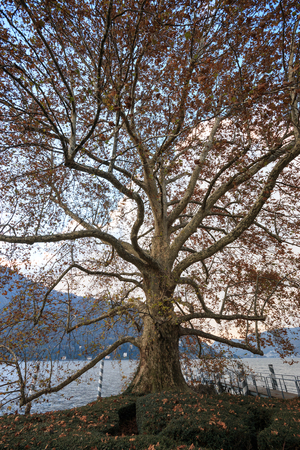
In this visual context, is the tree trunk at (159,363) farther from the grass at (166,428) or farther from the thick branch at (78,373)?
the grass at (166,428)

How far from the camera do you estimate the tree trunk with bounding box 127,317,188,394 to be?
261 inches

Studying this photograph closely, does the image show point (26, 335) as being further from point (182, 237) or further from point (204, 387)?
point (204, 387)

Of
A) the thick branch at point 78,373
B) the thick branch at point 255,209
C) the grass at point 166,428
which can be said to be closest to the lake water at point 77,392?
the thick branch at point 78,373

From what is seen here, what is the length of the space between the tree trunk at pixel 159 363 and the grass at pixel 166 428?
96cm

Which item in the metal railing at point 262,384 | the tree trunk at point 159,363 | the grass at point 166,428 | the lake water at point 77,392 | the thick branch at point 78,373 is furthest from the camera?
the metal railing at point 262,384

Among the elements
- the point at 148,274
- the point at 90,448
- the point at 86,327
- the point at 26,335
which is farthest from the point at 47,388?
the point at 148,274

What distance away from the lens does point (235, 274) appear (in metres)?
10.9

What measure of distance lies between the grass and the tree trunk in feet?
3.15

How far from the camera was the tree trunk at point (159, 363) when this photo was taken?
663 cm

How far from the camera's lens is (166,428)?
166 inches

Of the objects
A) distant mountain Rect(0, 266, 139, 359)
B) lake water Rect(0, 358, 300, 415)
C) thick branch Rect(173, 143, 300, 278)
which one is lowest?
lake water Rect(0, 358, 300, 415)

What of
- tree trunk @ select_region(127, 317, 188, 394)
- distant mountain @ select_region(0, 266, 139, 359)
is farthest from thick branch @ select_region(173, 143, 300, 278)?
distant mountain @ select_region(0, 266, 139, 359)

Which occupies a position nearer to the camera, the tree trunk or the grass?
the grass

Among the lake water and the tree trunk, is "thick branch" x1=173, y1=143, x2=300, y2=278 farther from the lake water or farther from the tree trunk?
the lake water
